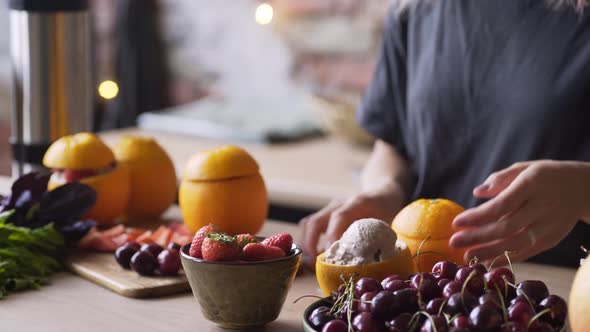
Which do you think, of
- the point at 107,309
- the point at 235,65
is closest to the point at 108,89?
the point at 235,65

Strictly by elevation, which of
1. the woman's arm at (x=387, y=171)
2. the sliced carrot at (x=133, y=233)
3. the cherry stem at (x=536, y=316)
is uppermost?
the cherry stem at (x=536, y=316)

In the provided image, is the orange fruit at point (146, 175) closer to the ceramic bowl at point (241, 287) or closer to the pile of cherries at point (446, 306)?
the ceramic bowl at point (241, 287)

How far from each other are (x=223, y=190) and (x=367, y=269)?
39 centimetres

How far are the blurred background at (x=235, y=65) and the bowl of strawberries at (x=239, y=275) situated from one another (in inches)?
58.4

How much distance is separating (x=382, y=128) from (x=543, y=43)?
342mm

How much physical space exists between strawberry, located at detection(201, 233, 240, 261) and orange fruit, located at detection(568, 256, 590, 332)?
0.35 metres

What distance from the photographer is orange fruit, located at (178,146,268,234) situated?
1.27 metres

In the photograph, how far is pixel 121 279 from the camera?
3.67 feet

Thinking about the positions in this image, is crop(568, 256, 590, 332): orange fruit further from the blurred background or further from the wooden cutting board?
the blurred background

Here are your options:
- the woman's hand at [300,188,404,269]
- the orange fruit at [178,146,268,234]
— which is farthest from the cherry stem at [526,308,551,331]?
the orange fruit at [178,146,268,234]

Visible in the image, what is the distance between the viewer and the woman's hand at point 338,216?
3.93ft

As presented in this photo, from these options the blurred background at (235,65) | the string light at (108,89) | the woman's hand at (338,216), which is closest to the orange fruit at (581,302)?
the woman's hand at (338,216)

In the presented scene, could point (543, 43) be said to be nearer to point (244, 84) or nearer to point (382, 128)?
point (382, 128)

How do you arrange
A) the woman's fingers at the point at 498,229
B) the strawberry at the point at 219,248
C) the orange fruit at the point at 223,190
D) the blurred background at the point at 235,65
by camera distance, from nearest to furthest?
the strawberry at the point at 219,248
the woman's fingers at the point at 498,229
the orange fruit at the point at 223,190
the blurred background at the point at 235,65
